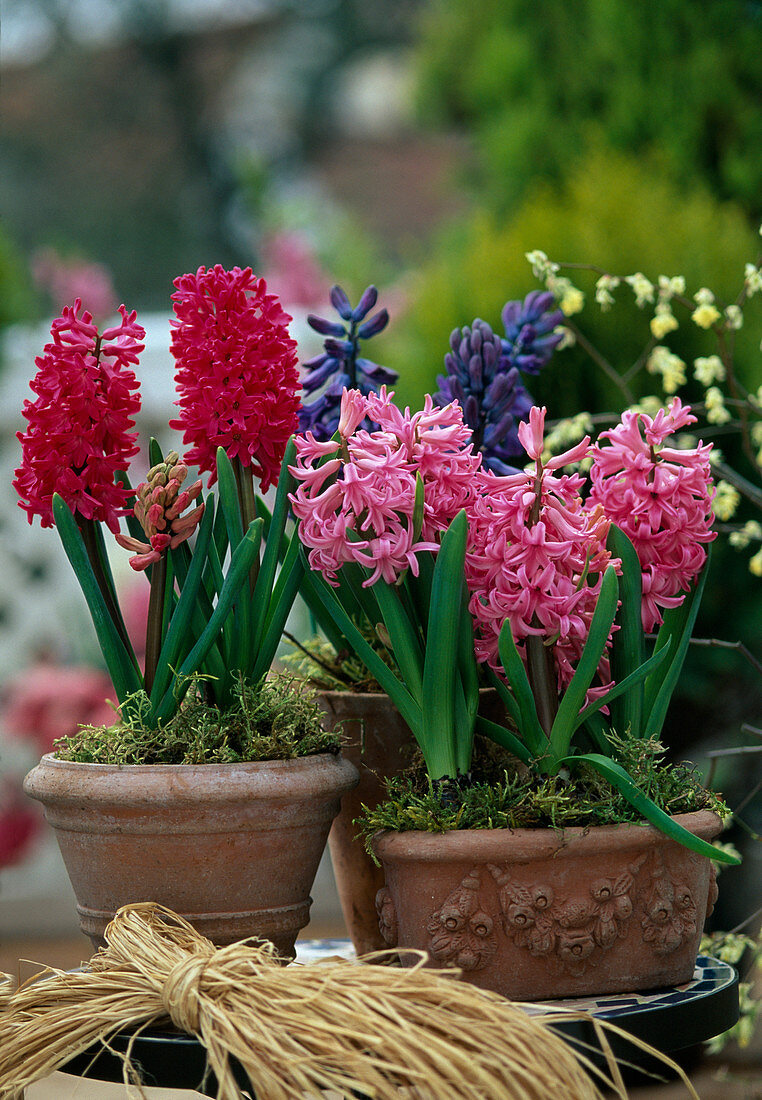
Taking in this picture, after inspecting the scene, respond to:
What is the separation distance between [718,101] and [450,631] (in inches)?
83.9

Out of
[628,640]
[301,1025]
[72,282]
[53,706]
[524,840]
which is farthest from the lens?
[72,282]

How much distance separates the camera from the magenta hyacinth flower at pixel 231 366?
980 millimetres

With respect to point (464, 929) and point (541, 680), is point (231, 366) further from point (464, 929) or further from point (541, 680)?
point (464, 929)

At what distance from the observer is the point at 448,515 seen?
3.11ft

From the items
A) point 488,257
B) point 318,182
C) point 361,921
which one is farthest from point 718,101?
point 318,182

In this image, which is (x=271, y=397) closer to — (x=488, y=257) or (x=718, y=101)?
(x=488, y=257)

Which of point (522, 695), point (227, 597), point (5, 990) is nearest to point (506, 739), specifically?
point (522, 695)

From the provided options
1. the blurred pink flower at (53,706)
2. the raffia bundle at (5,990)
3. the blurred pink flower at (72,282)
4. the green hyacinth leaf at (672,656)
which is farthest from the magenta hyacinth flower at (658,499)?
the blurred pink flower at (72,282)

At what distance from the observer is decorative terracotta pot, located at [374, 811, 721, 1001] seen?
2.93 ft

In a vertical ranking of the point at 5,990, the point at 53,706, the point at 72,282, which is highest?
the point at 72,282

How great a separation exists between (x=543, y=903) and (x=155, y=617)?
416mm

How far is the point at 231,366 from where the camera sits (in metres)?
0.98

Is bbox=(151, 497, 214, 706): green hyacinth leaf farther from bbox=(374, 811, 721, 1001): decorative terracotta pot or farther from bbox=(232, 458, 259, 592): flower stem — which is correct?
bbox=(374, 811, 721, 1001): decorative terracotta pot

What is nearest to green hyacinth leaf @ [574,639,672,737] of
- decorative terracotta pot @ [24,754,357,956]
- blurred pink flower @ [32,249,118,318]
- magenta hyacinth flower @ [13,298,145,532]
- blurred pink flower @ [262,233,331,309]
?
decorative terracotta pot @ [24,754,357,956]
